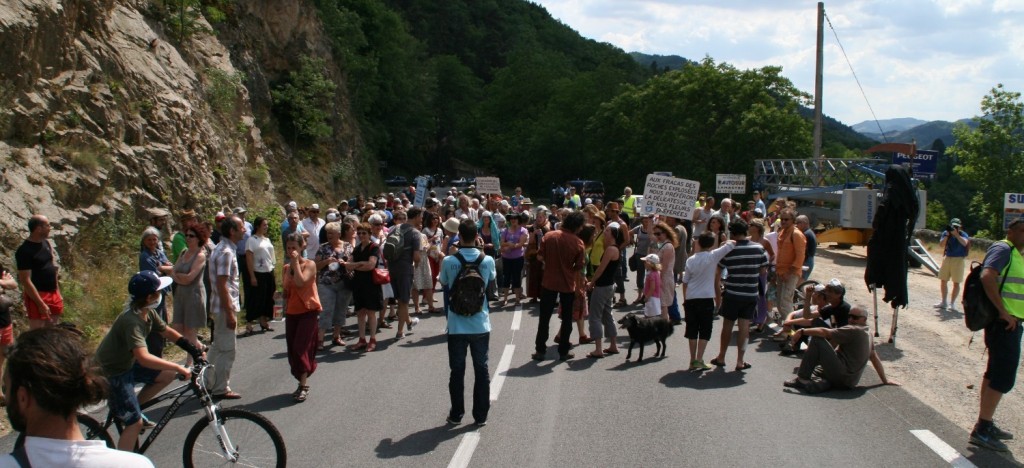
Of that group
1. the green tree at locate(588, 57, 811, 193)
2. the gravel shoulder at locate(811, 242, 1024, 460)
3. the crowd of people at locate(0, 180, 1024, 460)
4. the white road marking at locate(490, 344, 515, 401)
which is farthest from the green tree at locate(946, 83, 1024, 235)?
the white road marking at locate(490, 344, 515, 401)

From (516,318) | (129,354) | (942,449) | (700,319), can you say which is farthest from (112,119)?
(942,449)

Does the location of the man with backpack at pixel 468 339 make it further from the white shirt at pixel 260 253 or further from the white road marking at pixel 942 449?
the white shirt at pixel 260 253

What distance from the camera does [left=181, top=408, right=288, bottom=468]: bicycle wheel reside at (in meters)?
5.39

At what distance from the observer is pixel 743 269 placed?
9352 mm

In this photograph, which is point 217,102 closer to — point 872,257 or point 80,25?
point 80,25

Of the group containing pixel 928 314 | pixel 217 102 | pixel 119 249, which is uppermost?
pixel 217 102

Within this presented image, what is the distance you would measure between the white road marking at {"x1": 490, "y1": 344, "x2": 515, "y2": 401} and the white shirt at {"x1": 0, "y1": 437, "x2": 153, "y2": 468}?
5.56 m

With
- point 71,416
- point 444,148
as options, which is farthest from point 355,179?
point 444,148

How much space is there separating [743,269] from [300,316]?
201 inches

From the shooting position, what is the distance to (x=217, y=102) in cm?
2309

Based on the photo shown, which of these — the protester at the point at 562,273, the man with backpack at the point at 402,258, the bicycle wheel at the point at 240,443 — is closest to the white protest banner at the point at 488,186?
the man with backpack at the point at 402,258

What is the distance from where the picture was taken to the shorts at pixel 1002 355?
6660mm

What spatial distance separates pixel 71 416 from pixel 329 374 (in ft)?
21.1

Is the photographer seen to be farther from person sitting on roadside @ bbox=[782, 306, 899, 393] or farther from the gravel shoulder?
person sitting on roadside @ bbox=[782, 306, 899, 393]
